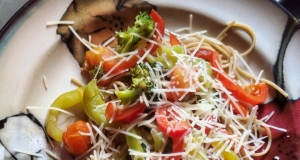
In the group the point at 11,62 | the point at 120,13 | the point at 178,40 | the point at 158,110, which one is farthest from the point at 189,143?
the point at 11,62

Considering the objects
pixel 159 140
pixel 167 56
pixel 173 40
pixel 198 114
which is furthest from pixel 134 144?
pixel 173 40

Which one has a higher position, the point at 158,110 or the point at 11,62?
the point at 11,62

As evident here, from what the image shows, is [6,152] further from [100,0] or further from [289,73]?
[289,73]

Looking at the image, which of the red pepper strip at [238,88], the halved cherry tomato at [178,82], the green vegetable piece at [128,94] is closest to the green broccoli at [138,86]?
the green vegetable piece at [128,94]

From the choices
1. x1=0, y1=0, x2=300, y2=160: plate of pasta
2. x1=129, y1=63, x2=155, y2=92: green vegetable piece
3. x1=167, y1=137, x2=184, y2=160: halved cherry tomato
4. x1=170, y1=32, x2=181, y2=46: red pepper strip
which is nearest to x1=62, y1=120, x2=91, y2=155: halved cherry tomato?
x1=0, y1=0, x2=300, y2=160: plate of pasta

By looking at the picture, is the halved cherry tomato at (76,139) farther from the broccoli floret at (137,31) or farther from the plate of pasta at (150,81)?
the broccoli floret at (137,31)

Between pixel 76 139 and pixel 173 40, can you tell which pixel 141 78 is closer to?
pixel 173 40
